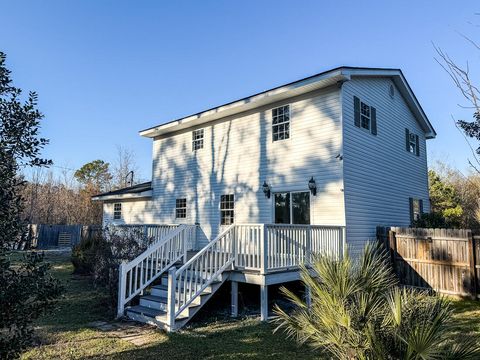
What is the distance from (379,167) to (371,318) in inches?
375

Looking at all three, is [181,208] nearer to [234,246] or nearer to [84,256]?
[84,256]

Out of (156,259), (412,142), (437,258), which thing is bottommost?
(437,258)

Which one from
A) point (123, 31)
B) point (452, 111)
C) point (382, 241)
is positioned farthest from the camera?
point (123, 31)

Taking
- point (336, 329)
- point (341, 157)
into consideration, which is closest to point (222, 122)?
point (341, 157)

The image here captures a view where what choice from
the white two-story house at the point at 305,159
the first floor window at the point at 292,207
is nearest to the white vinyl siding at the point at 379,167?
the white two-story house at the point at 305,159

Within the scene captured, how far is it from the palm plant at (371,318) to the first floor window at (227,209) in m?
9.16

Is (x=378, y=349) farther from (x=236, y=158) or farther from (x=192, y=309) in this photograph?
(x=236, y=158)

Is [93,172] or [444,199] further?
[93,172]

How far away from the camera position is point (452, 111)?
4305 millimetres

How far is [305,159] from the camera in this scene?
11.0 metres

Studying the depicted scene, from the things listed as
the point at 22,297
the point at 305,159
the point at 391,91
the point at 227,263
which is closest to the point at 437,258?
the point at 305,159

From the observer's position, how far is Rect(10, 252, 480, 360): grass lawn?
17.8 ft

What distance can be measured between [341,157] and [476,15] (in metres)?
6.42

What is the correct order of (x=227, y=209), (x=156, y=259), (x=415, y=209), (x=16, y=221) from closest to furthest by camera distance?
(x=16, y=221)
(x=156, y=259)
(x=227, y=209)
(x=415, y=209)
